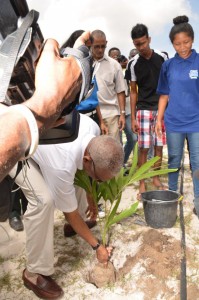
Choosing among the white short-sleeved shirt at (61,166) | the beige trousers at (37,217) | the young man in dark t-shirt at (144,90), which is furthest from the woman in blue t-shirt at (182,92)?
the beige trousers at (37,217)

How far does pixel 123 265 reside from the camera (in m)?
2.33

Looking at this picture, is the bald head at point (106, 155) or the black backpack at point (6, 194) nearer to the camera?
the black backpack at point (6, 194)

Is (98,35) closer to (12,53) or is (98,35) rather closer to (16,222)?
(16,222)

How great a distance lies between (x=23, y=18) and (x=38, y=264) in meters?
1.70

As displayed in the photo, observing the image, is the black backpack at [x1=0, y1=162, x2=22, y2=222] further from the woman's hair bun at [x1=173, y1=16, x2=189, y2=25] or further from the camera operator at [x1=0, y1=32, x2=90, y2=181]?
the woman's hair bun at [x1=173, y1=16, x2=189, y2=25]

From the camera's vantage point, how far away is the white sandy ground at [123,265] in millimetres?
2092

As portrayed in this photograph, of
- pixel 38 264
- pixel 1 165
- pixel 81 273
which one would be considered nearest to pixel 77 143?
pixel 38 264

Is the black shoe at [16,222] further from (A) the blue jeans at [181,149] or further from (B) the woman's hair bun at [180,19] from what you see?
(B) the woman's hair bun at [180,19]

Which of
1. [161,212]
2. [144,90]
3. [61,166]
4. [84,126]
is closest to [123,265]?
[161,212]

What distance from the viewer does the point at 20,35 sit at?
26.1 inches

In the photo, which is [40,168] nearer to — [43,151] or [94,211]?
[43,151]

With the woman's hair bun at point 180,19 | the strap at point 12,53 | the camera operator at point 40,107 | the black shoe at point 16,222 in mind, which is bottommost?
the black shoe at point 16,222

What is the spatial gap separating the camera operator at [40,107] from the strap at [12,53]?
0.05m

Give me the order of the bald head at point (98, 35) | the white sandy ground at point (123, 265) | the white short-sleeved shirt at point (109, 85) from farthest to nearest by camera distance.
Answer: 1. the white short-sleeved shirt at point (109, 85)
2. the bald head at point (98, 35)
3. the white sandy ground at point (123, 265)
